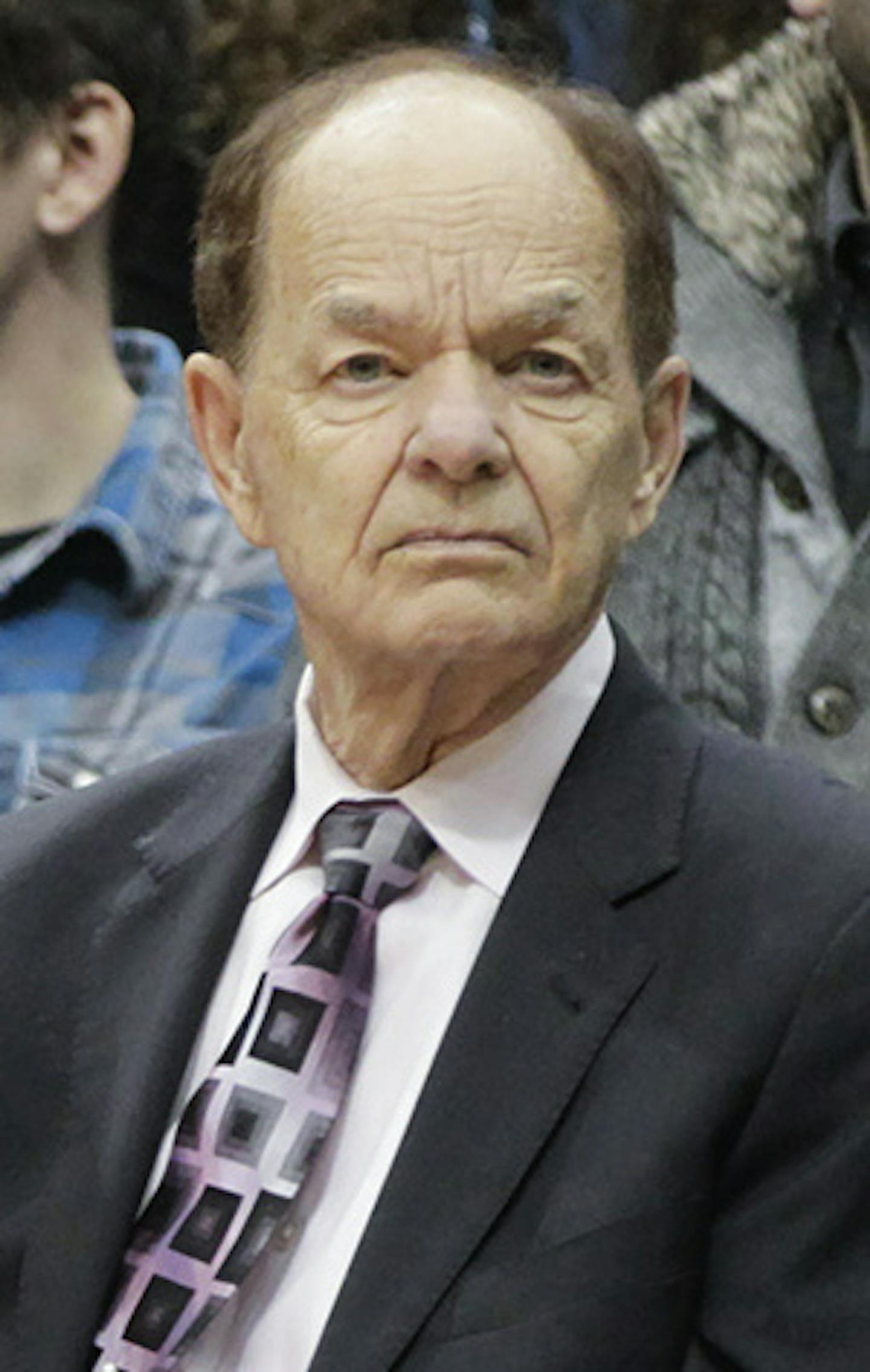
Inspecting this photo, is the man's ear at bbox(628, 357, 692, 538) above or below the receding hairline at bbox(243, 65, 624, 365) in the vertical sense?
below

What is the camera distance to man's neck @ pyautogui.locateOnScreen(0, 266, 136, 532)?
3.45 meters

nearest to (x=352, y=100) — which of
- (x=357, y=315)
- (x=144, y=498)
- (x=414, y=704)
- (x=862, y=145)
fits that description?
(x=357, y=315)

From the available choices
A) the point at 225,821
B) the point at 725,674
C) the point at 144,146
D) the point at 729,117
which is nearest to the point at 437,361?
the point at 225,821

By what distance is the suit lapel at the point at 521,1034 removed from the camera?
2297mm

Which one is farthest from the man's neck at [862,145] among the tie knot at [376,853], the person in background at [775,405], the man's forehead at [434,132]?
the tie knot at [376,853]

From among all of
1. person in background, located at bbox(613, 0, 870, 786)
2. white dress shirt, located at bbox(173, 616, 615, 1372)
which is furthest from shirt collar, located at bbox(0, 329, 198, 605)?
white dress shirt, located at bbox(173, 616, 615, 1372)

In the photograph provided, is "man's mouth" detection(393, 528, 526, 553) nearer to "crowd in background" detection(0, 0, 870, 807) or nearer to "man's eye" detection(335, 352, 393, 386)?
"man's eye" detection(335, 352, 393, 386)

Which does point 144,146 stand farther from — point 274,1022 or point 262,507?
point 274,1022

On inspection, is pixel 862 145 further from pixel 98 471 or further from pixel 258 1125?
pixel 258 1125

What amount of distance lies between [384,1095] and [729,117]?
3.88 ft

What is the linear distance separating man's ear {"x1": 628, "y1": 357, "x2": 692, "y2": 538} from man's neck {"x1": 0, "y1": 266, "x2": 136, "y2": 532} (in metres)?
0.99

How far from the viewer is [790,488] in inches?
121

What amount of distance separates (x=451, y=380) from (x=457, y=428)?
5 centimetres

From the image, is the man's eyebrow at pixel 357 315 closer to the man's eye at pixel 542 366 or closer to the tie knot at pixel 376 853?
the man's eye at pixel 542 366
